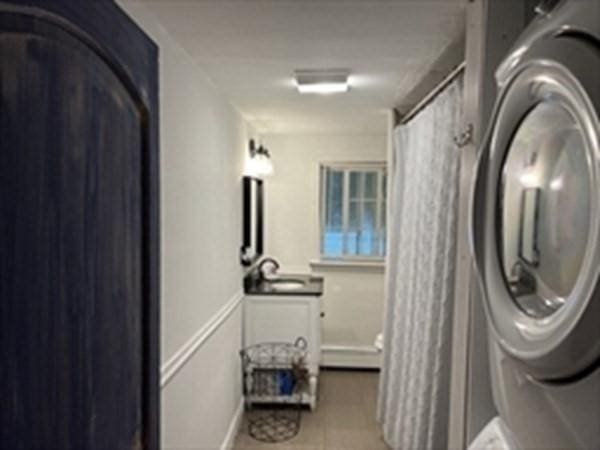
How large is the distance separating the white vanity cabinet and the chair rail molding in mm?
374

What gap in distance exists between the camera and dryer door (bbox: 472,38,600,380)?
60 centimetres

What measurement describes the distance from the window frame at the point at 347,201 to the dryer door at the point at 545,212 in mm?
3451

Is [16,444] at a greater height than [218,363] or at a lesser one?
greater

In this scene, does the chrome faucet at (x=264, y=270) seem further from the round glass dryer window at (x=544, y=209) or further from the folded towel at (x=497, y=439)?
the round glass dryer window at (x=544, y=209)

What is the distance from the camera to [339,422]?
3305 mm

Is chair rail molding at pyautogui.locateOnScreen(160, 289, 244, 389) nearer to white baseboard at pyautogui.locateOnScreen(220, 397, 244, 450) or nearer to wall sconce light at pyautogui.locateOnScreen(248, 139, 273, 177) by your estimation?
white baseboard at pyautogui.locateOnScreen(220, 397, 244, 450)

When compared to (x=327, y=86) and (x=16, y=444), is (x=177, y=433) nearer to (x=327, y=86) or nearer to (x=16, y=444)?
(x=16, y=444)

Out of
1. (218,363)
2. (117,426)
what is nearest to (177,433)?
(218,363)

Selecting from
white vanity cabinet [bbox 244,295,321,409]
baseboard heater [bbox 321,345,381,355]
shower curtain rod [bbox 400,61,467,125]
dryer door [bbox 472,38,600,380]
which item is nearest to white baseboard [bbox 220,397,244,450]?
white vanity cabinet [bbox 244,295,321,409]

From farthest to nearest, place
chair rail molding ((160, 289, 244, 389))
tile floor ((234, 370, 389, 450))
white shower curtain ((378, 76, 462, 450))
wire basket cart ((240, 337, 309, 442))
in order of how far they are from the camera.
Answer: wire basket cart ((240, 337, 309, 442))
tile floor ((234, 370, 389, 450))
white shower curtain ((378, 76, 462, 450))
chair rail molding ((160, 289, 244, 389))

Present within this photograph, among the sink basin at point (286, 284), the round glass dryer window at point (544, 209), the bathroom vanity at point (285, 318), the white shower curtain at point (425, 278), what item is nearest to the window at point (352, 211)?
the sink basin at point (286, 284)

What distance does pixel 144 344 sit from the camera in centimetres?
113

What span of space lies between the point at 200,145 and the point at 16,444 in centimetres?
171

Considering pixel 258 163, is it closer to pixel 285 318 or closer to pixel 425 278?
pixel 285 318
